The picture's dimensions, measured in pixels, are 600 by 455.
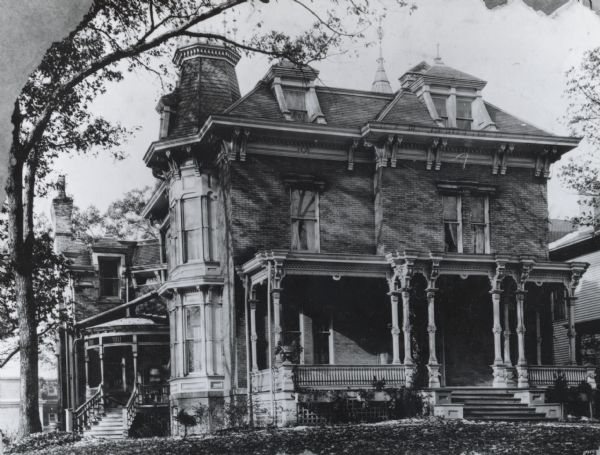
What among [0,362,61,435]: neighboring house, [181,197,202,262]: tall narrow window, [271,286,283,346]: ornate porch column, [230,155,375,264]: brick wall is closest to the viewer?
[271,286,283,346]: ornate porch column

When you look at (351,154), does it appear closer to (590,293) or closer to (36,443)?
(590,293)

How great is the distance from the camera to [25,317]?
12406 millimetres

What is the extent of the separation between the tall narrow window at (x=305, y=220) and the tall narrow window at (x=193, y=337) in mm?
2557

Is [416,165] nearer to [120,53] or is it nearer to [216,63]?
[216,63]

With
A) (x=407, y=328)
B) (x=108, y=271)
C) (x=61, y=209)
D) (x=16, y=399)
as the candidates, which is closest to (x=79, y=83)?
(x=61, y=209)

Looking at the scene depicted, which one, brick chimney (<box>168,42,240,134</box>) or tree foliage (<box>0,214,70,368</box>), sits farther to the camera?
brick chimney (<box>168,42,240,134</box>)

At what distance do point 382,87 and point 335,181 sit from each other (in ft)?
8.66

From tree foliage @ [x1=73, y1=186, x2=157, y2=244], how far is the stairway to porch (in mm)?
6661

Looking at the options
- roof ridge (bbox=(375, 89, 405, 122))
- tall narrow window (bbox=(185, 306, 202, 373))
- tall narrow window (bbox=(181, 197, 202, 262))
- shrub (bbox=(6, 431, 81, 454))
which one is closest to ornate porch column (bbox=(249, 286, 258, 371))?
tall narrow window (bbox=(185, 306, 202, 373))

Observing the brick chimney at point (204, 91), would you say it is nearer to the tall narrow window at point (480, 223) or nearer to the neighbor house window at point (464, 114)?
the neighbor house window at point (464, 114)

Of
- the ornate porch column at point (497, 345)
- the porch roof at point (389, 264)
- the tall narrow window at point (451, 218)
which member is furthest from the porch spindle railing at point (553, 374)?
the tall narrow window at point (451, 218)

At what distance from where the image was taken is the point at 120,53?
11609 millimetres

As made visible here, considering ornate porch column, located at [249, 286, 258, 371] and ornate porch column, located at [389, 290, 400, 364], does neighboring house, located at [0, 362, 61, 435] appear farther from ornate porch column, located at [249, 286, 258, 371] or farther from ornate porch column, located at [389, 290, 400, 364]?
ornate porch column, located at [389, 290, 400, 364]

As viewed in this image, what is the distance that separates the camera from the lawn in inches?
403
